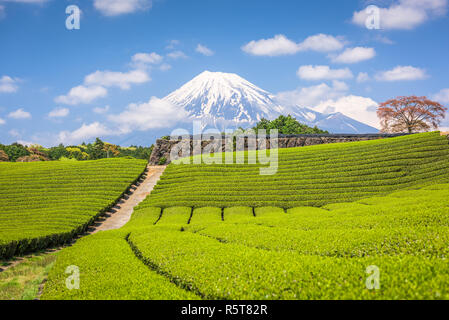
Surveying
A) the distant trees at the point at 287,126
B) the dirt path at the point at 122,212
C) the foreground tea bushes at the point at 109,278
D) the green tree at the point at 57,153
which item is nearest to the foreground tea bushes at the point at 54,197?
the dirt path at the point at 122,212

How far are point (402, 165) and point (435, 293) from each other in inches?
676

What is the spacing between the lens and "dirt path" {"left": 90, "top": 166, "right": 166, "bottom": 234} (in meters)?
16.9

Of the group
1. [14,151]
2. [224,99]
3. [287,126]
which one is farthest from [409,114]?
[224,99]

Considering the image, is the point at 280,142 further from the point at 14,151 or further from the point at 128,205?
the point at 14,151

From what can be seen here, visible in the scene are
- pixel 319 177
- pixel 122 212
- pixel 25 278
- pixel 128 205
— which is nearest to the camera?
pixel 25 278

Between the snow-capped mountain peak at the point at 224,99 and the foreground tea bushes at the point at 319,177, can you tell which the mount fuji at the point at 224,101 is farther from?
the foreground tea bushes at the point at 319,177

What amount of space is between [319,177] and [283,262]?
14.5 m

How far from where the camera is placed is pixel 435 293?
3.89 m

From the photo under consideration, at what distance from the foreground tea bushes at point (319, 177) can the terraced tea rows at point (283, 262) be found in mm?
6978

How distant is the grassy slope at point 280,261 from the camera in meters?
4.55

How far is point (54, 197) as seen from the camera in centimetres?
1903

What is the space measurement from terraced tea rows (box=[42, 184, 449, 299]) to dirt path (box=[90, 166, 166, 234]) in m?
6.89

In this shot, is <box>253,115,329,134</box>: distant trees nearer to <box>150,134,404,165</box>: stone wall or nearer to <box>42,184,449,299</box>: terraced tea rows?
<box>150,134,404,165</box>: stone wall
